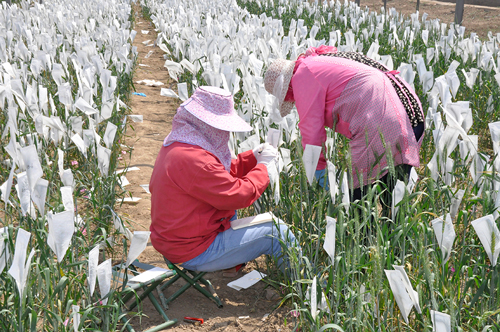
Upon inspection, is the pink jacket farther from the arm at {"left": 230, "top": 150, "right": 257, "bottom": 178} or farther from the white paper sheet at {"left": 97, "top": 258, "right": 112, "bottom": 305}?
the white paper sheet at {"left": 97, "top": 258, "right": 112, "bottom": 305}

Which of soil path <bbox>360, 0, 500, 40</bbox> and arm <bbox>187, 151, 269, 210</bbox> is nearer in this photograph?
arm <bbox>187, 151, 269, 210</bbox>

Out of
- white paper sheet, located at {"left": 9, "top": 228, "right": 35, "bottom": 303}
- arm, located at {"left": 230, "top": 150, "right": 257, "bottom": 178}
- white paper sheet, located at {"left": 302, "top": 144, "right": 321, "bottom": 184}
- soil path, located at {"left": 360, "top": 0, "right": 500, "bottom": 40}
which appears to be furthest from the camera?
soil path, located at {"left": 360, "top": 0, "right": 500, "bottom": 40}

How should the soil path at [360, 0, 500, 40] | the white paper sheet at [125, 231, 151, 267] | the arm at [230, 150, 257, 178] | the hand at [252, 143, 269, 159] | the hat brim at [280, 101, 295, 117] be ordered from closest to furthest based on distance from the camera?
1. the white paper sheet at [125, 231, 151, 267]
2. the hand at [252, 143, 269, 159]
3. the arm at [230, 150, 257, 178]
4. the hat brim at [280, 101, 295, 117]
5. the soil path at [360, 0, 500, 40]

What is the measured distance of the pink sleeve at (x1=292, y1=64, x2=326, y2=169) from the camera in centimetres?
238

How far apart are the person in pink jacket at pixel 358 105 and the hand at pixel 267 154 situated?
0.17 meters

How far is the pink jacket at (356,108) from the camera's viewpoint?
7.59 ft

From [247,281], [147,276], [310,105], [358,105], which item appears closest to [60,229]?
[147,276]

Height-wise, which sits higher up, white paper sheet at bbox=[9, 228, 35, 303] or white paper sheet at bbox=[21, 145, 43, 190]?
white paper sheet at bbox=[21, 145, 43, 190]

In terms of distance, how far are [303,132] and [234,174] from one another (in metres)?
0.42

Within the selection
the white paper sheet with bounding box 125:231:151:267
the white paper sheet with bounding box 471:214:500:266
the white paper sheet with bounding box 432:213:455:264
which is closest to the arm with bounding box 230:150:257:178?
the white paper sheet with bounding box 125:231:151:267

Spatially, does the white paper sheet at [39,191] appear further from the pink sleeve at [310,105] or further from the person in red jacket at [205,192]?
the pink sleeve at [310,105]

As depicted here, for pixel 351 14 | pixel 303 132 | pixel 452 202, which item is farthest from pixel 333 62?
pixel 351 14

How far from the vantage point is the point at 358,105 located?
2344 millimetres

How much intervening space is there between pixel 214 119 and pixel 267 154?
0.35m
